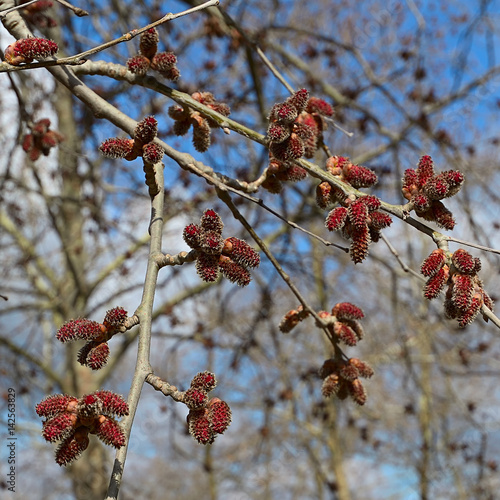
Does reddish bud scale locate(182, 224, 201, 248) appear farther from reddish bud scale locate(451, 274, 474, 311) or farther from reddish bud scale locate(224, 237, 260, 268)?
reddish bud scale locate(451, 274, 474, 311)

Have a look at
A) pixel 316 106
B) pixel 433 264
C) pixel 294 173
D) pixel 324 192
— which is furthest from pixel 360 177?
pixel 316 106

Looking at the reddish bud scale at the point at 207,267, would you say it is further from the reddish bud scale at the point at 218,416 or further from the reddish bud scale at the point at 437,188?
the reddish bud scale at the point at 437,188

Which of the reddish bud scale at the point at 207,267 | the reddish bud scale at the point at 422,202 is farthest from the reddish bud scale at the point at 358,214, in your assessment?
the reddish bud scale at the point at 207,267

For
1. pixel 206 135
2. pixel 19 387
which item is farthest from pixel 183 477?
pixel 206 135

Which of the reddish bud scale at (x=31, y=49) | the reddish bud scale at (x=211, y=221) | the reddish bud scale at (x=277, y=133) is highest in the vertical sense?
the reddish bud scale at (x=31, y=49)

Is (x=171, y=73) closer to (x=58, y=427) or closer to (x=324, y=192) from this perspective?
(x=324, y=192)

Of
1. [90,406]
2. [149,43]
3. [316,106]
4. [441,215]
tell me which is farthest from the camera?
[316,106]

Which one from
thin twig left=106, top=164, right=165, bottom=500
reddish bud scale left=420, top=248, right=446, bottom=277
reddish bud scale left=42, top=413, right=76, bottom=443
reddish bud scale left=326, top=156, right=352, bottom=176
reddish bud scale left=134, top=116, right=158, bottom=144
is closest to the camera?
thin twig left=106, top=164, right=165, bottom=500

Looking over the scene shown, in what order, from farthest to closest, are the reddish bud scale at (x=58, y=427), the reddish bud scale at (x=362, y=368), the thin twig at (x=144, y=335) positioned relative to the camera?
the reddish bud scale at (x=362, y=368) → the reddish bud scale at (x=58, y=427) → the thin twig at (x=144, y=335)

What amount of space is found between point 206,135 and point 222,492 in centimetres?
1337

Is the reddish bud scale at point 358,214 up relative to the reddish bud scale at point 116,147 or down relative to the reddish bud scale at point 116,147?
down

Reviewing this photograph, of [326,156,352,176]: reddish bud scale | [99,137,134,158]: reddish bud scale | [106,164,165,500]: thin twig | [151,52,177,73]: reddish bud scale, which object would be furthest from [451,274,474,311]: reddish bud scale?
[151,52,177,73]: reddish bud scale

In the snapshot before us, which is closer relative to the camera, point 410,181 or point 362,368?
point 410,181

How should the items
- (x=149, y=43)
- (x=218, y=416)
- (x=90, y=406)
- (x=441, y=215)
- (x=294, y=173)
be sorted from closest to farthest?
(x=90, y=406) → (x=218, y=416) → (x=441, y=215) → (x=294, y=173) → (x=149, y=43)
